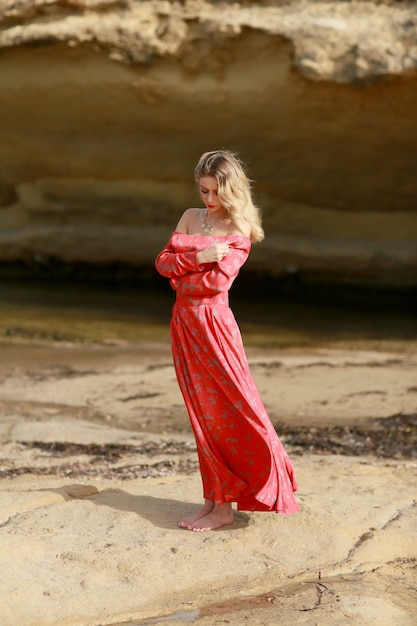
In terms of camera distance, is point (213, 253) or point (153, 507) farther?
point (153, 507)

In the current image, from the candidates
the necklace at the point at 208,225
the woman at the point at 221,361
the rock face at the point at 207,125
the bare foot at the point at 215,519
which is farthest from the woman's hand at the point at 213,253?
the rock face at the point at 207,125

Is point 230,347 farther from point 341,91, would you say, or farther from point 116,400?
point 341,91

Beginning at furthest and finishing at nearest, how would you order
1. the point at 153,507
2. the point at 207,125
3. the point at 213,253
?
1. the point at 207,125
2. the point at 153,507
3. the point at 213,253

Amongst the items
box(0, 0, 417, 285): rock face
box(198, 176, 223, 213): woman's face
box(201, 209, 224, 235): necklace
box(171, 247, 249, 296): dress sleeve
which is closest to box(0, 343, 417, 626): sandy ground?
box(171, 247, 249, 296): dress sleeve

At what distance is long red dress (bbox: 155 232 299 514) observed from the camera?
333 centimetres

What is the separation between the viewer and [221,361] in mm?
3324

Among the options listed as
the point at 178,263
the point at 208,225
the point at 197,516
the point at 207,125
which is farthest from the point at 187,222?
the point at 207,125

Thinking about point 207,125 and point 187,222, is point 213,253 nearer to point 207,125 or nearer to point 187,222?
point 187,222

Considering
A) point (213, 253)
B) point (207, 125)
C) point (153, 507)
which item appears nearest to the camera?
point (213, 253)

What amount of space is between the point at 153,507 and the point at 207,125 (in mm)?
6839

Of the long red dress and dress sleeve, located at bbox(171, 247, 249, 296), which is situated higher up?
dress sleeve, located at bbox(171, 247, 249, 296)

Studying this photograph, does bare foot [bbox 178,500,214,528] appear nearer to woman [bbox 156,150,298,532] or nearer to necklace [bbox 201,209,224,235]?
woman [bbox 156,150,298,532]

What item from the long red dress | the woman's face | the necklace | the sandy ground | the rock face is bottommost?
the sandy ground

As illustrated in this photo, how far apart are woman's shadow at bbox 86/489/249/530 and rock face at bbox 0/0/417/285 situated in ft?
18.0
